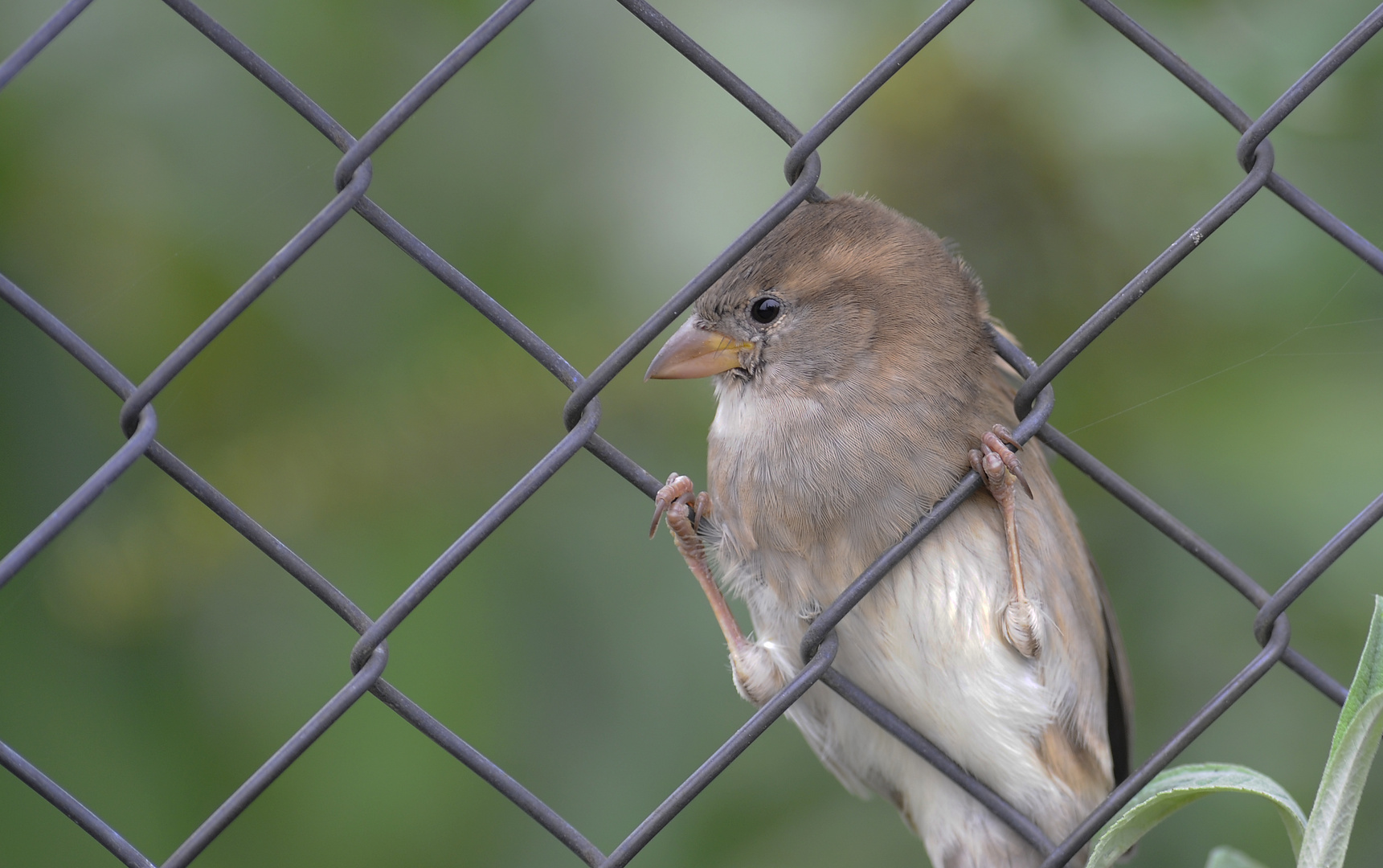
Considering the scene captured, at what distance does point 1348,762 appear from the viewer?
1.25 meters

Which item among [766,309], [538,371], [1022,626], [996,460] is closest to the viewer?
[996,460]

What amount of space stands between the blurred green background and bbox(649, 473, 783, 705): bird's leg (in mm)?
445

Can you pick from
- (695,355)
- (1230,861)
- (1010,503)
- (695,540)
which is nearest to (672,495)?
(695,540)

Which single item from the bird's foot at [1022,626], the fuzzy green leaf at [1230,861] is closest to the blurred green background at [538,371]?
the bird's foot at [1022,626]

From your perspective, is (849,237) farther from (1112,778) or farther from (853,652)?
(1112,778)

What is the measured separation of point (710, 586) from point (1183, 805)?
751 millimetres

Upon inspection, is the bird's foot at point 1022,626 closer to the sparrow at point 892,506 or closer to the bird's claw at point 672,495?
the sparrow at point 892,506

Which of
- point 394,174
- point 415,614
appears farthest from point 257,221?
point 415,614

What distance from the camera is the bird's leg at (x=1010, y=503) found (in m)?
1.61

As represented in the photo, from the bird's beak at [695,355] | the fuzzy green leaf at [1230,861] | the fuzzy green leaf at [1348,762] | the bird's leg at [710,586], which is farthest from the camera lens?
the bird's beak at [695,355]

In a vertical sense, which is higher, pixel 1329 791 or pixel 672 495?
pixel 672 495

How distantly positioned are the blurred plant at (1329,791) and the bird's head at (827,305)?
70cm

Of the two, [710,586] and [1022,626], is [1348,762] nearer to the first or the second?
[1022,626]

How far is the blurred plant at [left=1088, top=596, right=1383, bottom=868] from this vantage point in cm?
123
